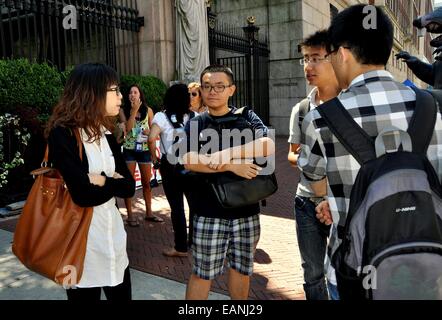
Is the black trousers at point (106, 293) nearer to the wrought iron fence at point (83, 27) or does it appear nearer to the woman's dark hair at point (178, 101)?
the woman's dark hair at point (178, 101)

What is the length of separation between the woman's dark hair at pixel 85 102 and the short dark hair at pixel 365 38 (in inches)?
54.1

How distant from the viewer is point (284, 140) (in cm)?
1579

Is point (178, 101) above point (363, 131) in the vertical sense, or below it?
above

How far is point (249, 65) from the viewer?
51.4ft

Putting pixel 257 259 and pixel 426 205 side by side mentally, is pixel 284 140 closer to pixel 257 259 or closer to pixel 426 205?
pixel 257 259

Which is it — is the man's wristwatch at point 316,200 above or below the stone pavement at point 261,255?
above

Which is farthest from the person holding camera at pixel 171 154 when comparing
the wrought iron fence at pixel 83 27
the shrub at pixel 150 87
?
the shrub at pixel 150 87

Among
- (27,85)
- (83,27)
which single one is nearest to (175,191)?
(27,85)

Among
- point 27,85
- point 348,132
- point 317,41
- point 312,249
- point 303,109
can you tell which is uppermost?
point 27,85

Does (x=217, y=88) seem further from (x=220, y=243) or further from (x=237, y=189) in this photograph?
(x=220, y=243)

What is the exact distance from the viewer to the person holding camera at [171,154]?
4508 mm

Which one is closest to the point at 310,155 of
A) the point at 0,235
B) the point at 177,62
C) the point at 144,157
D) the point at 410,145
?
the point at 410,145

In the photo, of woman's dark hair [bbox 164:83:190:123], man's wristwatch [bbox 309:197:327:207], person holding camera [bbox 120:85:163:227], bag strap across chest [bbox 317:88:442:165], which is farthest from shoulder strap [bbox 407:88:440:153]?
person holding camera [bbox 120:85:163:227]

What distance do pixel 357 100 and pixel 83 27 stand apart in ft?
29.0
